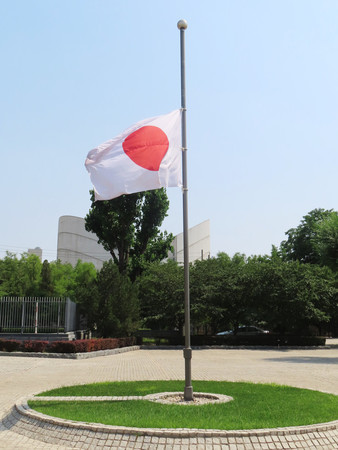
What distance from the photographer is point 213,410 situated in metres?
8.19

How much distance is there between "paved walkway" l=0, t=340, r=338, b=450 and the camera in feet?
21.1

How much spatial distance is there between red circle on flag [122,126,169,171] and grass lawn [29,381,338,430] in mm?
4655

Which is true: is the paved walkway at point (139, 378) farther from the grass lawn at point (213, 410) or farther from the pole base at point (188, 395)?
the pole base at point (188, 395)

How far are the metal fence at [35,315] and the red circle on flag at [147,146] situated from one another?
65.1ft

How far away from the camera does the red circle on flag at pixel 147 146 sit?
10055 mm

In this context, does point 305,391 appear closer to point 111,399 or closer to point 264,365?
point 111,399

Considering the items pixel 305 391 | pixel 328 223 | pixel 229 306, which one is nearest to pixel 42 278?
pixel 229 306

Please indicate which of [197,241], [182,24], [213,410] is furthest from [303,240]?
[213,410]

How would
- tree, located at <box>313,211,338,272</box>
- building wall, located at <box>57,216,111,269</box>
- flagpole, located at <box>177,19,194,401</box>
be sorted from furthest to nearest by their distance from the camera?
building wall, located at <box>57,216,111,269</box> → tree, located at <box>313,211,338,272</box> → flagpole, located at <box>177,19,194,401</box>

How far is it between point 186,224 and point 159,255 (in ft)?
95.7

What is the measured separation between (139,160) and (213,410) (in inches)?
197

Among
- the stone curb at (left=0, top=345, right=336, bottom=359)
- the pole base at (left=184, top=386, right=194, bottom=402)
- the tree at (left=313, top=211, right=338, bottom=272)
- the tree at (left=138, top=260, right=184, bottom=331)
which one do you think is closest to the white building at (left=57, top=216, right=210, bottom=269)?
the tree at (left=138, top=260, right=184, bottom=331)

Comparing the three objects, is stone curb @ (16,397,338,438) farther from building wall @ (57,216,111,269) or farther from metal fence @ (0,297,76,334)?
building wall @ (57,216,111,269)

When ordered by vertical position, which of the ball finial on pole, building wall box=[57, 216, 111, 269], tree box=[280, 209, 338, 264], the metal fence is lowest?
the metal fence
